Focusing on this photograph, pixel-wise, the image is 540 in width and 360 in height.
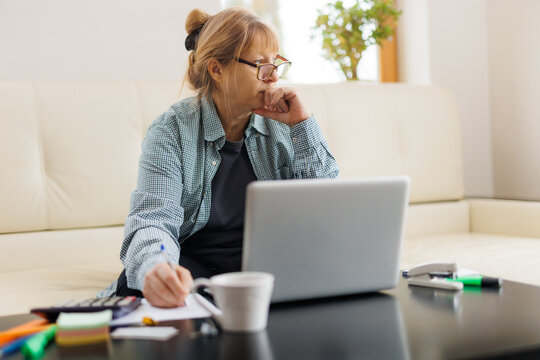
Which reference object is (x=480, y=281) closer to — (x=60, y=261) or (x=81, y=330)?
(x=81, y=330)

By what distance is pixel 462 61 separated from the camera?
3.09m

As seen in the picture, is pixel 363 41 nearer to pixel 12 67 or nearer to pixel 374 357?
pixel 12 67

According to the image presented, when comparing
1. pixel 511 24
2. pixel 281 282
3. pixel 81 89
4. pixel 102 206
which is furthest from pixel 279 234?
pixel 511 24

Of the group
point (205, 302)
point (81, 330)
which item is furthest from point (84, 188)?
point (81, 330)

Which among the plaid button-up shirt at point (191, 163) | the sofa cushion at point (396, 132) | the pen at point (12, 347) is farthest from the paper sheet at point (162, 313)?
the sofa cushion at point (396, 132)

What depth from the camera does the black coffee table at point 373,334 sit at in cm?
72

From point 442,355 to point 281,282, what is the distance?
0.29 m

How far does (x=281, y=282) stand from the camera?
36.8 inches

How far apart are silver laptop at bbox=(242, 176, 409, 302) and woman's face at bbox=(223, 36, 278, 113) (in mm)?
644

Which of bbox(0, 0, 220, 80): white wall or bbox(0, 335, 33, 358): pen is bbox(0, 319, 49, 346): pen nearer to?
bbox(0, 335, 33, 358): pen

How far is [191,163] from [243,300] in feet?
2.30

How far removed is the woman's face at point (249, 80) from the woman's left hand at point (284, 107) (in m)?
0.02

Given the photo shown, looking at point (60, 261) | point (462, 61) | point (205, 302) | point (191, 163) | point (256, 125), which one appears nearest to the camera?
point (205, 302)

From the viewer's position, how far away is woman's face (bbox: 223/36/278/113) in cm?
151
